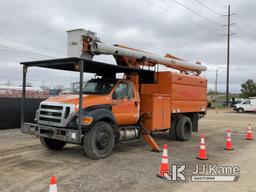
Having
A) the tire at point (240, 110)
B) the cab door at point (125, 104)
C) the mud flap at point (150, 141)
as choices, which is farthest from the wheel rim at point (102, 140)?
the tire at point (240, 110)

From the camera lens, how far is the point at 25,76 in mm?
8680

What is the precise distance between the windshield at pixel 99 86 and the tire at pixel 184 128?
4031 mm

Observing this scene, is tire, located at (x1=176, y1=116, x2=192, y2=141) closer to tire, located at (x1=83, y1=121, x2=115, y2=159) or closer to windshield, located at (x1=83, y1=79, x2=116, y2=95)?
windshield, located at (x1=83, y1=79, x2=116, y2=95)

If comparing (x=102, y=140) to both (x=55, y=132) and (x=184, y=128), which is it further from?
(x=184, y=128)

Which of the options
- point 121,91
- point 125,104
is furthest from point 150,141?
point 121,91

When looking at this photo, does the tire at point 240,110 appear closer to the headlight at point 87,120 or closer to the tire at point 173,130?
the tire at point 173,130

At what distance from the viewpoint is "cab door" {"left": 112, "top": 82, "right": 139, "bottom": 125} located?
855 cm

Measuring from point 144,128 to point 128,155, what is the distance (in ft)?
4.84

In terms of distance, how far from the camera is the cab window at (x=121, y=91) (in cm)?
864

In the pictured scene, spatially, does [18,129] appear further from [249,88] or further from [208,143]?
[249,88]

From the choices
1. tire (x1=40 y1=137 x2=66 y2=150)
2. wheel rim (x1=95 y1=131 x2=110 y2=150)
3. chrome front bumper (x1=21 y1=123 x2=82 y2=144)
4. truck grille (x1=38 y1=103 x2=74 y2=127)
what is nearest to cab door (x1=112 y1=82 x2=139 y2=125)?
wheel rim (x1=95 y1=131 x2=110 y2=150)

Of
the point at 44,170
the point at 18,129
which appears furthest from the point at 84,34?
the point at 18,129

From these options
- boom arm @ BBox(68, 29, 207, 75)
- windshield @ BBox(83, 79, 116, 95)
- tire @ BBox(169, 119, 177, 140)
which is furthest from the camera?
tire @ BBox(169, 119, 177, 140)

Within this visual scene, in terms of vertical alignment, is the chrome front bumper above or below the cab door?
below
